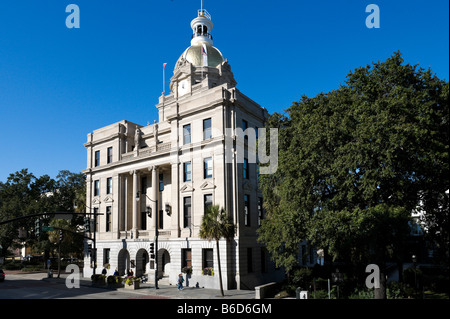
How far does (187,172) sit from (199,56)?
2243 cm

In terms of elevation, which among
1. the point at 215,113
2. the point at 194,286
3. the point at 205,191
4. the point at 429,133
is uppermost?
the point at 215,113

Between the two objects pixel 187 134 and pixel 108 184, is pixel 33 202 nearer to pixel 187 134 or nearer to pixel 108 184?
pixel 108 184

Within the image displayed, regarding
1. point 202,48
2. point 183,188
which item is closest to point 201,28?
point 202,48

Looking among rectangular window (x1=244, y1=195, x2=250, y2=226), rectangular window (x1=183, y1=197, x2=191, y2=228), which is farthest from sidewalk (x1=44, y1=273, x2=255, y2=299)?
rectangular window (x1=244, y1=195, x2=250, y2=226)

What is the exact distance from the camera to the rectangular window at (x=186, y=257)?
37.2 meters

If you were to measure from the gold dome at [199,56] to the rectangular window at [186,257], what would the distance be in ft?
92.7

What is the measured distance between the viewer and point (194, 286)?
35.3m

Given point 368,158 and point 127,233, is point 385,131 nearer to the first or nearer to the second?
point 368,158

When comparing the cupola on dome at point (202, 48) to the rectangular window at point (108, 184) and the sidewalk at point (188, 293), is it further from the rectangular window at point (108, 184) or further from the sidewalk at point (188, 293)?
the sidewalk at point (188, 293)

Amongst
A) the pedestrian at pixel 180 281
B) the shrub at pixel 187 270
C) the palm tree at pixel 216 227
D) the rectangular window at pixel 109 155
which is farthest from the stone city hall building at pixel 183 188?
the palm tree at pixel 216 227
